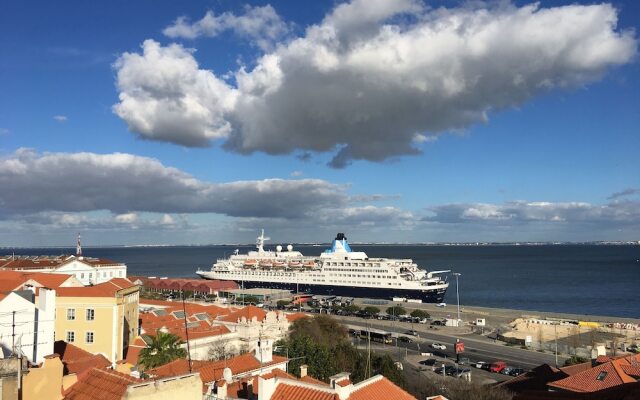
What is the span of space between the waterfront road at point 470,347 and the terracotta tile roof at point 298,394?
110ft

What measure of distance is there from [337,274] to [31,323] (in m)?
102

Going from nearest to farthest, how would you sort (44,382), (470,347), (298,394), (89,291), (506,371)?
(44,382) → (298,394) → (89,291) → (506,371) → (470,347)

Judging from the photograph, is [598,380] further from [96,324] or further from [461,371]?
[96,324]

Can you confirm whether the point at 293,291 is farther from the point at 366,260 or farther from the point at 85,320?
the point at 85,320

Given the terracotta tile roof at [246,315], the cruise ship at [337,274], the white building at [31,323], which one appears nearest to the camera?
the white building at [31,323]

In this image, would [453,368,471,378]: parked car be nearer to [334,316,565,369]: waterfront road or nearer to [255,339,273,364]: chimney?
[334,316,565,369]: waterfront road

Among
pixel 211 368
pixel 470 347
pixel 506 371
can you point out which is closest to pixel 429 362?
pixel 506 371

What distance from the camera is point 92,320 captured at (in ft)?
108

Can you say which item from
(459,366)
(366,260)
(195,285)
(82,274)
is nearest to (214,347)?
(459,366)

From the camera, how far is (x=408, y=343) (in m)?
55.5

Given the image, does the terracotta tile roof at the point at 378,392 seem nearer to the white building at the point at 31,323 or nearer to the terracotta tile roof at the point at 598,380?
the terracotta tile roof at the point at 598,380

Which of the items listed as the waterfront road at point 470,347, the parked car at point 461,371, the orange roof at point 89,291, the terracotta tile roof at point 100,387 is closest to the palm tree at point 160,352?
the orange roof at point 89,291

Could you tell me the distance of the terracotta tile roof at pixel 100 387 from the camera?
13.1 meters

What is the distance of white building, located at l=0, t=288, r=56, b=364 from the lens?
19.1 m
